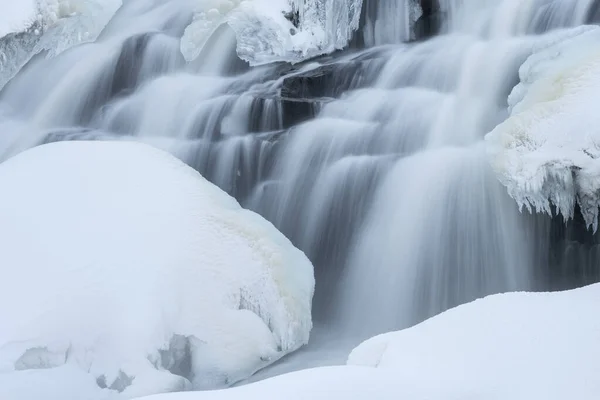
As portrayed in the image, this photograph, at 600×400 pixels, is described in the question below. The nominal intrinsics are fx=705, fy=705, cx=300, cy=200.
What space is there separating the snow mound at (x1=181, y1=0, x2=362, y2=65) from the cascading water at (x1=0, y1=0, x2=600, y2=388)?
15cm

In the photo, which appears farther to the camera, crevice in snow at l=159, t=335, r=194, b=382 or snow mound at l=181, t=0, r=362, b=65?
snow mound at l=181, t=0, r=362, b=65

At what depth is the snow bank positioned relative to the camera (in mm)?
3611

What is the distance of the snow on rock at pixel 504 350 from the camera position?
98.3 inches

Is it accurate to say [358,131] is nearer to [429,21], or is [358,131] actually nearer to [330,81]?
[330,81]

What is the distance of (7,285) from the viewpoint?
3.80 meters

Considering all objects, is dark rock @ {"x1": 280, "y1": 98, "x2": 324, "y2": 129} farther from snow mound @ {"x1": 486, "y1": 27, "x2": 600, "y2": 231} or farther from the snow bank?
snow mound @ {"x1": 486, "y1": 27, "x2": 600, "y2": 231}

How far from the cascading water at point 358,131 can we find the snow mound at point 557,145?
0.49 m

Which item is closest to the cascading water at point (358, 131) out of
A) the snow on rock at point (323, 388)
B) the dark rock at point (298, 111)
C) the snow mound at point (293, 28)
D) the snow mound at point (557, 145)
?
the dark rock at point (298, 111)

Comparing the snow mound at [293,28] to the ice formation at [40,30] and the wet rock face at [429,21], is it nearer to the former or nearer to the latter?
the wet rock face at [429,21]

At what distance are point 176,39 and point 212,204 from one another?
4.09 m

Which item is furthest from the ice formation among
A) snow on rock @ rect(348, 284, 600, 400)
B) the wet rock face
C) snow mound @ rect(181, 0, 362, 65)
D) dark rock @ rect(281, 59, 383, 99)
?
snow on rock @ rect(348, 284, 600, 400)

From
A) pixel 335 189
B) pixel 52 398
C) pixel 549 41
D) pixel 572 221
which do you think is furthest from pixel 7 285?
pixel 549 41

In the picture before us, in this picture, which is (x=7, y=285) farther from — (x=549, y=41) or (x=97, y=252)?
(x=549, y=41)

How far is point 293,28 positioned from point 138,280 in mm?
4243
